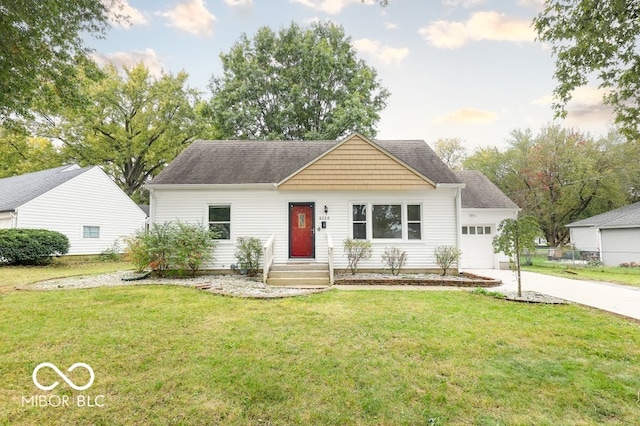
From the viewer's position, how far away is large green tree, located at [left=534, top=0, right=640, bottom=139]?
5.43 metres

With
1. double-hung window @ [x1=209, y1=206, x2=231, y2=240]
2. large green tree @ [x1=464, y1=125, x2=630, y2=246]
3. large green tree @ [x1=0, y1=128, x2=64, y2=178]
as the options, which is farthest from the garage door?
large green tree @ [x1=0, y1=128, x2=64, y2=178]

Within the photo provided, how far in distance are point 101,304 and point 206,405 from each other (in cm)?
485

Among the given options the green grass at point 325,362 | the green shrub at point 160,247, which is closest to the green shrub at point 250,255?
the green shrub at point 160,247

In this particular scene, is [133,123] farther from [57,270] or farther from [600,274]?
[600,274]

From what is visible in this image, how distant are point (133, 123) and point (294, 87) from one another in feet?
51.6

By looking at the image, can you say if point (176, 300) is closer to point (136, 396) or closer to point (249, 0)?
point (136, 396)

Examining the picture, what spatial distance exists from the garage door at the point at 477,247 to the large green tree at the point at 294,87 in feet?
35.8

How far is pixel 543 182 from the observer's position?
27.1 metres

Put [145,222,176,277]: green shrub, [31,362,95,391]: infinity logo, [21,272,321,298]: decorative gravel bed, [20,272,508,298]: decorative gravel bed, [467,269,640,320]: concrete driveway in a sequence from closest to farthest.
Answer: [31,362,95,391]: infinity logo, [467,269,640,320]: concrete driveway, [21,272,321,298]: decorative gravel bed, [20,272,508,298]: decorative gravel bed, [145,222,176,277]: green shrub

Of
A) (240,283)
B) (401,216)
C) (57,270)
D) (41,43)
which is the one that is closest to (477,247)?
(401,216)

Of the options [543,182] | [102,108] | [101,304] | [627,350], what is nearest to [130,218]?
[102,108]

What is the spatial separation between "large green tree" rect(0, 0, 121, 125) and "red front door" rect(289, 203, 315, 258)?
681cm

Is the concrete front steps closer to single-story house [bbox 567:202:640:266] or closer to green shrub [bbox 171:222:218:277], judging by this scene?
green shrub [bbox 171:222:218:277]

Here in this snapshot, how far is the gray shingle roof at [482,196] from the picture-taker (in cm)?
1373
